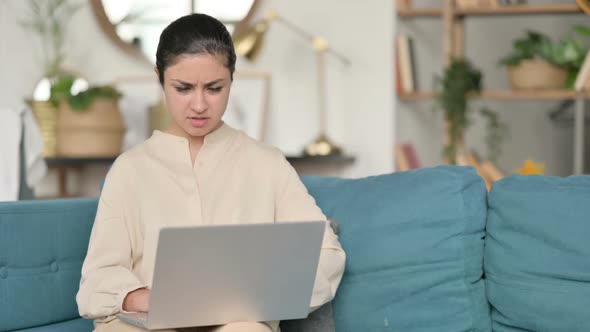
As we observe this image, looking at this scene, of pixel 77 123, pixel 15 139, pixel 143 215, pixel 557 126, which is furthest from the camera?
pixel 557 126

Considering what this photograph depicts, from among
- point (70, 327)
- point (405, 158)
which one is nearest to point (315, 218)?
point (70, 327)

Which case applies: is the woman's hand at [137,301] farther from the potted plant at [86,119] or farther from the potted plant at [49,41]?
the potted plant at [49,41]

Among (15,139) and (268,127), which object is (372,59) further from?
(15,139)

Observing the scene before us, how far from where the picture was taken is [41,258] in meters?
2.25

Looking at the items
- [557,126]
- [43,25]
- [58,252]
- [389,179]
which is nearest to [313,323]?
[389,179]

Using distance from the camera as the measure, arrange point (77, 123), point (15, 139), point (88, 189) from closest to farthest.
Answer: point (15, 139)
point (77, 123)
point (88, 189)

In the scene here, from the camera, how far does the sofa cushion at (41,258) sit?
2182mm

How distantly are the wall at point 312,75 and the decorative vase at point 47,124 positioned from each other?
0.68 ft

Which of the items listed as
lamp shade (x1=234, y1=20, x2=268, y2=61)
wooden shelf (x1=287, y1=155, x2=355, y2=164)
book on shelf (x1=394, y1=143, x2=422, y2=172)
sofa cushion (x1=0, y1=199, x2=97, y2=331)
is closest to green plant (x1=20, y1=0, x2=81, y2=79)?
lamp shade (x1=234, y1=20, x2=268, y2=61)

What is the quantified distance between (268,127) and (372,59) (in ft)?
2.24

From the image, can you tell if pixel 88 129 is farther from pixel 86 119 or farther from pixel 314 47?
pixel 314 47

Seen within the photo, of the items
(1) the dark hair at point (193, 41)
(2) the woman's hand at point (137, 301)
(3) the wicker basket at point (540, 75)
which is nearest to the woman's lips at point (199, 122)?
(1) the dark hair at point (193, 41)

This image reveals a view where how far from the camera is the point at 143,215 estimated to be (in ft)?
6.69

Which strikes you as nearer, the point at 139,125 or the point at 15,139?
the point at 15,139
